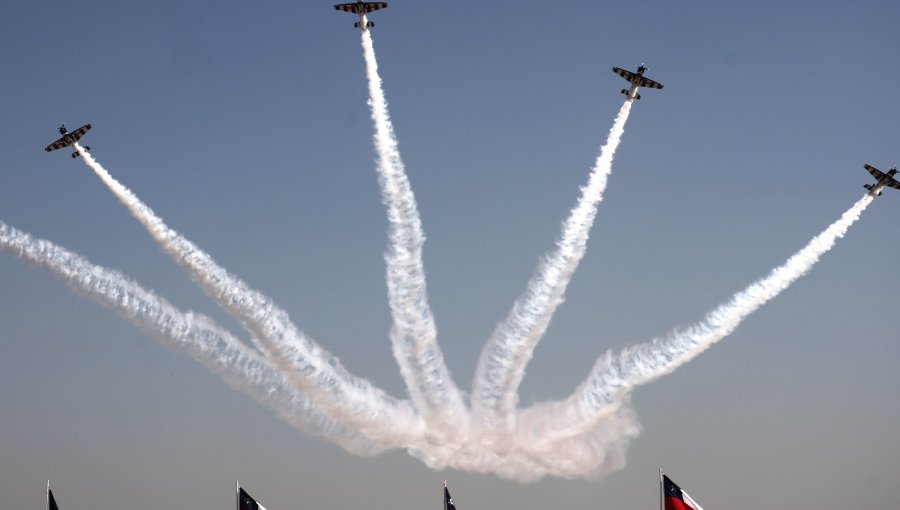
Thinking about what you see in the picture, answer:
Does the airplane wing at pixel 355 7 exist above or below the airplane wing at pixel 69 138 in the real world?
above

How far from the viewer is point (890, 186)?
4889 inches

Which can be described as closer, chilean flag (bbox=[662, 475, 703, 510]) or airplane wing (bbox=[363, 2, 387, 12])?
chilean flag (bbox=[662, 475, 703, 510])

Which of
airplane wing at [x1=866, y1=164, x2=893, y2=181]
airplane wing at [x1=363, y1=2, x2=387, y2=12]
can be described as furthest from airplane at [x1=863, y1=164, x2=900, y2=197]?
airplane wing at [x1=363, y1=2, x2=387, y2=12]

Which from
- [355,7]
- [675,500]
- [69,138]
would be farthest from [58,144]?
[675,500]

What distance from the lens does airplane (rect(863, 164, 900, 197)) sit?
124 m

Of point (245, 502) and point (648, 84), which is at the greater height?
point (648, 84)

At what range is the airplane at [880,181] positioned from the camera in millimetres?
123938

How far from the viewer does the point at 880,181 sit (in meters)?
124

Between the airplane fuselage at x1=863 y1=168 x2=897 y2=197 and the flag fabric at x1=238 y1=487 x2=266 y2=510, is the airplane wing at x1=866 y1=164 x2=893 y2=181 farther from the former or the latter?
the flag fabric at x1=238 y1=487 x2=266 y2=510

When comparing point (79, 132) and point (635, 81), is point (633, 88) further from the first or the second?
point (79, 132)

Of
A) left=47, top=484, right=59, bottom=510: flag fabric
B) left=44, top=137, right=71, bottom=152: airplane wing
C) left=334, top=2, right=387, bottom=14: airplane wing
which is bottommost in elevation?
left=47, top=484, right=59, bottom=510: flag fabric

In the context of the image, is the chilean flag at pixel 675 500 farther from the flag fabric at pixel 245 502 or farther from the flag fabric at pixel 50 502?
the flag fabric at pixel 50 502

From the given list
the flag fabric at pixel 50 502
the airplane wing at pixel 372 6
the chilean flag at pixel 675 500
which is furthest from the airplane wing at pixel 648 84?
the flag fabric at pixel 50 502

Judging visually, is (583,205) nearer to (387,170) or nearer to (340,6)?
(387,170)
